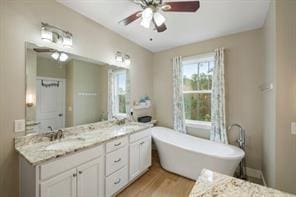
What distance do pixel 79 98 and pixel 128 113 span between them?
1206 mm

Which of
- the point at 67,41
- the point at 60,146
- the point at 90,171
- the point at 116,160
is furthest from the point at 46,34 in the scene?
the point at 116,160

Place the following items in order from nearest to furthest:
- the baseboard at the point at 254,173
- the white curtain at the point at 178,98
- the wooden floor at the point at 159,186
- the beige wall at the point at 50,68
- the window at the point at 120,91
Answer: the beige wall at the point at 50,68 → the wooden floor at the point at 159,186 → the baseboard at the point at 254,173 → the window at the point at 120,91 → the white curtain at the point at 178,98

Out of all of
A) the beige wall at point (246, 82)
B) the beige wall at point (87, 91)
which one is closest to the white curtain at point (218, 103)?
the beige wall at point (246, 82)

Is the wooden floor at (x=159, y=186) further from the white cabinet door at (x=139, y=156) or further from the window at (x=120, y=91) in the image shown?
the window at (x=120, y=91)

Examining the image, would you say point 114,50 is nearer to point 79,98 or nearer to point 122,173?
point 79,98

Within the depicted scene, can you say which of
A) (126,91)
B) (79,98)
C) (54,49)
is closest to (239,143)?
(126,91)

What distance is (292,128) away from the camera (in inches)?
72.0

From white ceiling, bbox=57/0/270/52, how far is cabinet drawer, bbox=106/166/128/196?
2.40 meters

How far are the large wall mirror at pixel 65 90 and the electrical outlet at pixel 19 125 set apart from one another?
5 cm

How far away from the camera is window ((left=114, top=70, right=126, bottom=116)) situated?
328 cm

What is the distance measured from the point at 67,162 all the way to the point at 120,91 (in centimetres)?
197

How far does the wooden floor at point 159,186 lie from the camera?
94.3 inches

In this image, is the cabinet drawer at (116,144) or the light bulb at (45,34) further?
the cabinet drawer at (116,144)

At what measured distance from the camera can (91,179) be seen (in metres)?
1.89
